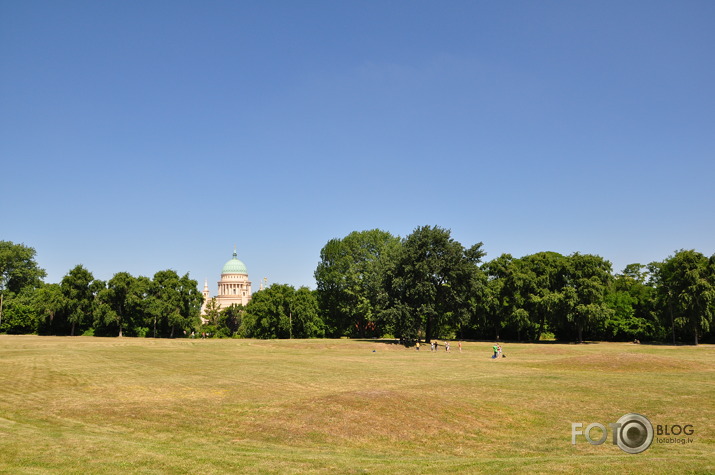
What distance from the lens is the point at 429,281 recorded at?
77250 millimetres

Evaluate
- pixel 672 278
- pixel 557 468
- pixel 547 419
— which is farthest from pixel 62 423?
pixel 672 278

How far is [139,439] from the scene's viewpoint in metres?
18.9

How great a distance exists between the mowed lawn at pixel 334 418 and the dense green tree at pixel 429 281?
33626 mm

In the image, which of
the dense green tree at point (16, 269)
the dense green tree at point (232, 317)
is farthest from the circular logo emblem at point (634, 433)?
the dense green tree at point (16, 269)

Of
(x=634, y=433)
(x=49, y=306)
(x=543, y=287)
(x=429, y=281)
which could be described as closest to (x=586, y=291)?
(x=543, y=287)

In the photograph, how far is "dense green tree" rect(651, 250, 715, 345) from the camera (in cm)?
7431

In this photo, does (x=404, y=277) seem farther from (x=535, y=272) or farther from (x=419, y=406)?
(x=419, y=406)

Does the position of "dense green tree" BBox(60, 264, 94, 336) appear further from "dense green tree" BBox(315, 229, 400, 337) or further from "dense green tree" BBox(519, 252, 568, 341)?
"dense green tree" BBox(519, 252, 568, 341)

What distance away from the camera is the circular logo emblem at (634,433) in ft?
61.1

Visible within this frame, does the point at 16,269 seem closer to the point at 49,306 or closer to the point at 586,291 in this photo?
the point at 49,306

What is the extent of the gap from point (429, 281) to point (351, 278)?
26.0 meters

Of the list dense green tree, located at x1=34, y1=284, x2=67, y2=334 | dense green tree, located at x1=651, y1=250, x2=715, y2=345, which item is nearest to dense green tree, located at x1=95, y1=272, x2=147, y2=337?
dense green tree, located at x1=34, y1=284, x2=67, y2=334

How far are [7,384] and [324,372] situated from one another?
Answer: 21038 millimetres

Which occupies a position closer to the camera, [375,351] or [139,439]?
[139,439]
